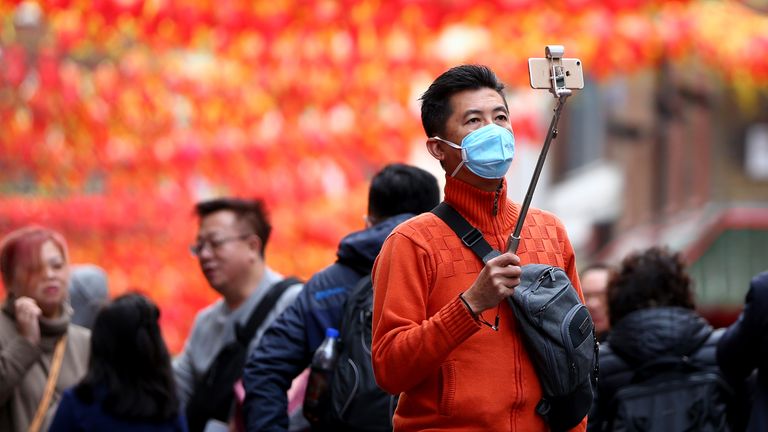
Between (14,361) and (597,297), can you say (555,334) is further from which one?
(597,297)

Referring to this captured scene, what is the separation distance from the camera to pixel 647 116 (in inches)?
814

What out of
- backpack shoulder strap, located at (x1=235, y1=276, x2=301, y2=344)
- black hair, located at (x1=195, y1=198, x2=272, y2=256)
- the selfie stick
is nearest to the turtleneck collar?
the selfie stick

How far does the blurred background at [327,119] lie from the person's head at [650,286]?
492 centimetres

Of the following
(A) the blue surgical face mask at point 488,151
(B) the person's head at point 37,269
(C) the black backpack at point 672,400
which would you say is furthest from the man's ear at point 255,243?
(A) the blue surgical face mask at point 488,151

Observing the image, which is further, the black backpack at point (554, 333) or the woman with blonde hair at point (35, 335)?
the woman with blonde hair at point (35, 335)

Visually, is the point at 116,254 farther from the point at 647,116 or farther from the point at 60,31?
the point at 647,116

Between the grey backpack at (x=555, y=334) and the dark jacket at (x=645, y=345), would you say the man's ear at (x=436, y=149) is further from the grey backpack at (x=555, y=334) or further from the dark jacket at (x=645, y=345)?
the dark jacket at (x=645, y=345)

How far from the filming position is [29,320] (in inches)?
213

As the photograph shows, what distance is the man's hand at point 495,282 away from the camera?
3.31m

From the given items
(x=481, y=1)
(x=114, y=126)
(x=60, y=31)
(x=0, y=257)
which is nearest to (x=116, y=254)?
(x=114, y=126)

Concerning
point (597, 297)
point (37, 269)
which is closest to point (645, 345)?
point (597, 297)

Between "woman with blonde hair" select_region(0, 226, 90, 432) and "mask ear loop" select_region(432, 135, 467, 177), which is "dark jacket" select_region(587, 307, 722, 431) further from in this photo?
"woman with blonde hair" select_region(0, 226, 90, 432)

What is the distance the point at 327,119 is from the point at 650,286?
7763mm

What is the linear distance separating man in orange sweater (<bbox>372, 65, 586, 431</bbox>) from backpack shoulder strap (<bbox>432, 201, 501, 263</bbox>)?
0.02 meters
